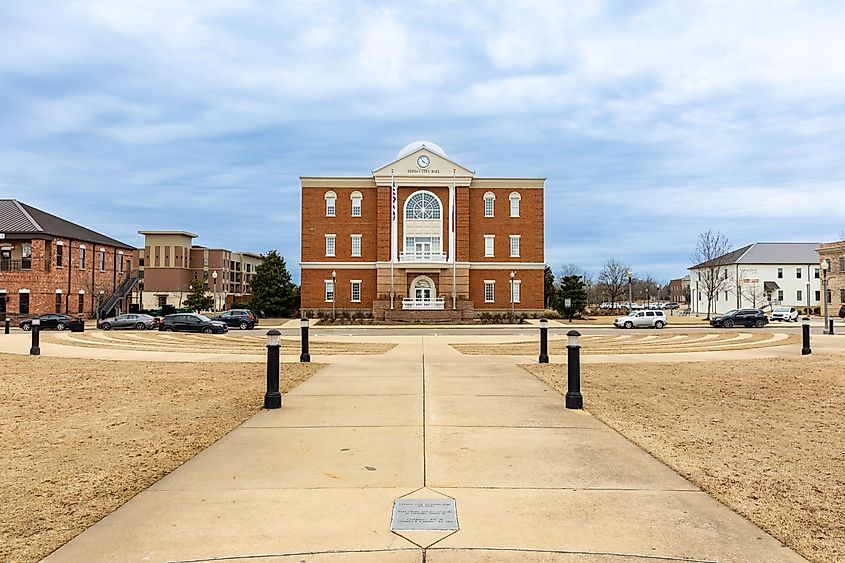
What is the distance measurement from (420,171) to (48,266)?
33679 mm

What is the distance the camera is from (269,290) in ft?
220

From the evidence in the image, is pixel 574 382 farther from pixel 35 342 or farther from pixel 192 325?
pixel 192 325

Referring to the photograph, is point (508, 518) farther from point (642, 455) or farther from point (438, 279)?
point (438, 279)

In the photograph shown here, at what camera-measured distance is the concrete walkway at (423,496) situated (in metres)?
4.67

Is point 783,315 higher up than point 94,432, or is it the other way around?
point 783,315

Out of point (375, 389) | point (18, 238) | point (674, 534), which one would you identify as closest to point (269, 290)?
point (18, 238)

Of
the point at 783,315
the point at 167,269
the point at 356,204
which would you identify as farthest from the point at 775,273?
the point at 167,269

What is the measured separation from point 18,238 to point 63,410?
52.7m

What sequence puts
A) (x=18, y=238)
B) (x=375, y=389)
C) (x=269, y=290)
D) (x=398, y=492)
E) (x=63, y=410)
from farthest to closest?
1. (x=269, y=290)
2. (x=18, y=238)
3. (x=375, y=389)
4. (x=63, y=410)
5. (x=398, y=492)

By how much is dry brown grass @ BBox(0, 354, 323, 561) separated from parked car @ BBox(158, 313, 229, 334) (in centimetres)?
2297

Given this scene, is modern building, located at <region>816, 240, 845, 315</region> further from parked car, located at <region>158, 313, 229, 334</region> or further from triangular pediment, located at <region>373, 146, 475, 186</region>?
parked car, located at <region>158, 313, 229, 334</region>

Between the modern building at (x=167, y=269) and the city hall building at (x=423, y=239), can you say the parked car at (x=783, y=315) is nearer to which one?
the city hall building at (x=423, y=239)

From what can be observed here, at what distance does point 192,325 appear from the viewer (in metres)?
40.9

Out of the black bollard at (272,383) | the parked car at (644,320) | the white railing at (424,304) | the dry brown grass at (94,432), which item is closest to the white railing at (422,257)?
the white railing at (424,304)
